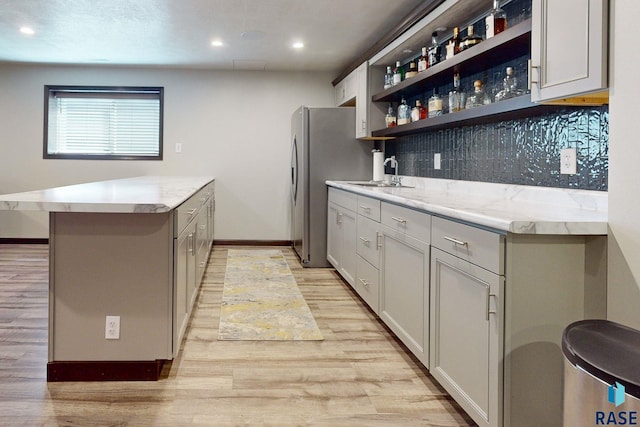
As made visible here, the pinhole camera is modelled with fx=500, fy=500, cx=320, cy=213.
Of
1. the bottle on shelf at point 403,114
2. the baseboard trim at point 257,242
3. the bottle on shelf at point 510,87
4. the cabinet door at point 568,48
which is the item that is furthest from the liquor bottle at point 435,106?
the baseboard trim at point 257,242

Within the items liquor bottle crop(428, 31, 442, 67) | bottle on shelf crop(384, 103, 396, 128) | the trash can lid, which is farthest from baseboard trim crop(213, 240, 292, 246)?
the trash can lid

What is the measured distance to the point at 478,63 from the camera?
9.09 feet

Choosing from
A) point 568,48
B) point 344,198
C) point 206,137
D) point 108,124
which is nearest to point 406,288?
point 568,48

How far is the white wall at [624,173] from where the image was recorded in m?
1.43

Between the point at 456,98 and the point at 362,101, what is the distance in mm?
1631

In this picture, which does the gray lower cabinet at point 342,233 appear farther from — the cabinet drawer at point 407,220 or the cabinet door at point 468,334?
the cabinet door at point 468,334

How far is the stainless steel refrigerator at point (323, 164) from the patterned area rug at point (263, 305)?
391 millimetres

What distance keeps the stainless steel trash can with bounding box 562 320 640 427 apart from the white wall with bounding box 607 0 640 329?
9.6 inches

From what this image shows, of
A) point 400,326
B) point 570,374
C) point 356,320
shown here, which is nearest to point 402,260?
point 400,326

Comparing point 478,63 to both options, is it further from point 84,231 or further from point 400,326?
point 84,231

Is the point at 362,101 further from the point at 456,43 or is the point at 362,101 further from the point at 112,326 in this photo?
the point at 112,326

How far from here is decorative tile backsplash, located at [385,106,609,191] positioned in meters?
2.00

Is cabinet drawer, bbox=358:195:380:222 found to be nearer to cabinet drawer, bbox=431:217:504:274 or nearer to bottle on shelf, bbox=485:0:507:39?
cabinet drawer, bbox=431:217:504:274

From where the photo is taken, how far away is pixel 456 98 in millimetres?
3133
